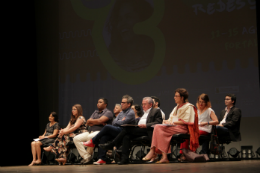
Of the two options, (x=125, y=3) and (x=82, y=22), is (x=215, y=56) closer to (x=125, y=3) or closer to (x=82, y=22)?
(x=125, y=3)

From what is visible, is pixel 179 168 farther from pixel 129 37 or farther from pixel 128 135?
pixel 129 37

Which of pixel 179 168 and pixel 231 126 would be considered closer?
pixel 179 168

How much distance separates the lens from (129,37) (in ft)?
21.7

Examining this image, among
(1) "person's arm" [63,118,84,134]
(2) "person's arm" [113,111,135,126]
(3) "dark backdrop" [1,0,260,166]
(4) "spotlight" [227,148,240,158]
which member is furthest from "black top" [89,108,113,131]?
(3) "dark backdrop" [1,0,260,166]

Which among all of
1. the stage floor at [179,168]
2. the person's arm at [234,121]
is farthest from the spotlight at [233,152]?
the stage floor at [179,168]

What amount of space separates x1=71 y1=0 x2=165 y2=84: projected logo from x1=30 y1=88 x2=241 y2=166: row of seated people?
1437mm

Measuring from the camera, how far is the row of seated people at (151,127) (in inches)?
166

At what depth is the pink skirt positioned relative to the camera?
4215 millimetres

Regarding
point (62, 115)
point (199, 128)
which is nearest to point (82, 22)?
point (62, 115)

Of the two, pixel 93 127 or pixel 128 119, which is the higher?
pixel 128 119

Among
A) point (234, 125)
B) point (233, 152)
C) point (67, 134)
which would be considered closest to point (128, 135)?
point (67, 134)

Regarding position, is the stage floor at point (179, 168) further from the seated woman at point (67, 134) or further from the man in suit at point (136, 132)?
the seated woman at point (67, 134)

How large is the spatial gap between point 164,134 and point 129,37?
2937 mm

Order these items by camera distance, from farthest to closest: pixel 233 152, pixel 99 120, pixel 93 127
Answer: pixel 233 152 < pixel 93 127 < pixel 99 120
